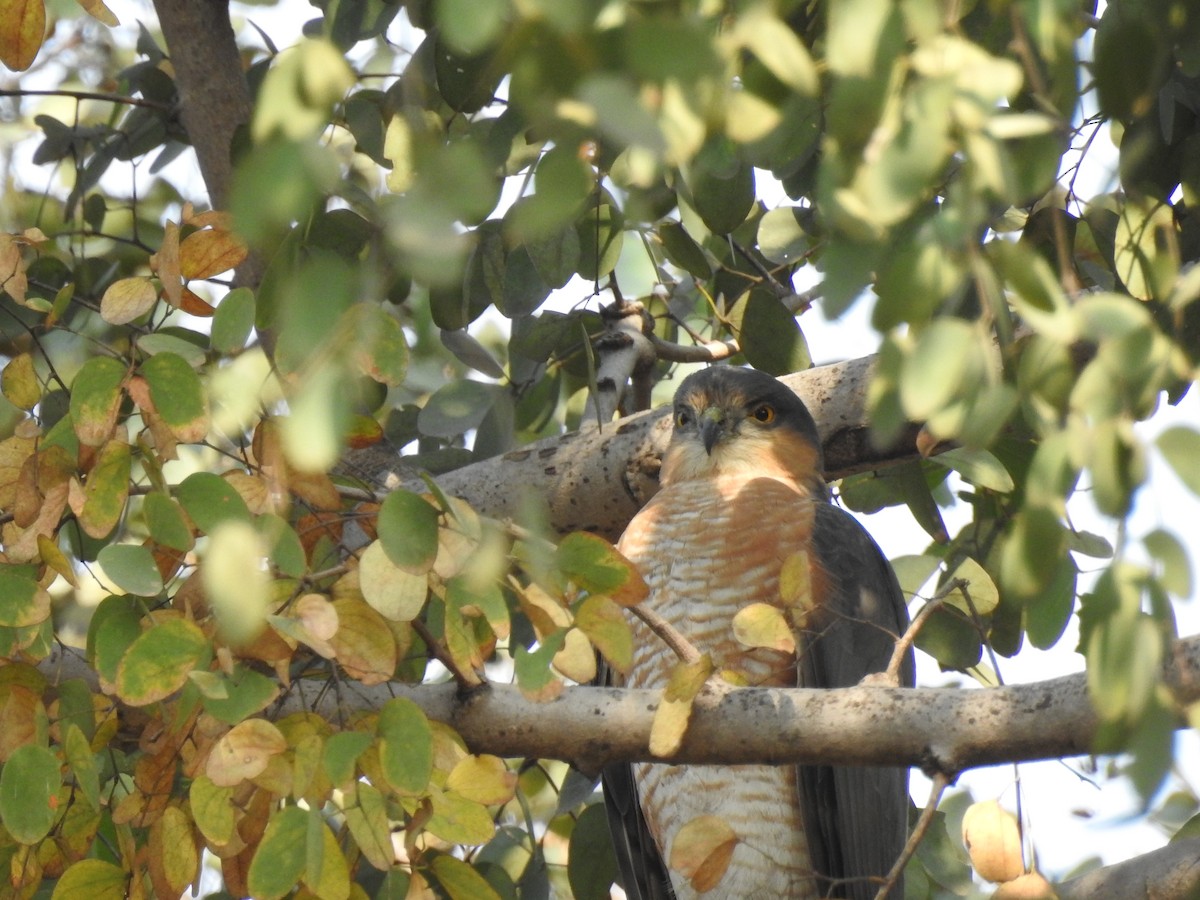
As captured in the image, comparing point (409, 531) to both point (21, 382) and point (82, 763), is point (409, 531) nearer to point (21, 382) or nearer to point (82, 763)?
point (82, 763)

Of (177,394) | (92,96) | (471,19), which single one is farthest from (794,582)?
(92,96)

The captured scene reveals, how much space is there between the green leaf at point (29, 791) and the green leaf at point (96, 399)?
48 cm

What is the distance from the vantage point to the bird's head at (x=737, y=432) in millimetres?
3887

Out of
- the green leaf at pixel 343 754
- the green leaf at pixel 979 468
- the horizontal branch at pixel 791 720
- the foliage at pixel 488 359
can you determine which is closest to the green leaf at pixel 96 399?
the foliage at pixel 488 359

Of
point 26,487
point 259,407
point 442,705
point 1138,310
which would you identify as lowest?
point 442,705

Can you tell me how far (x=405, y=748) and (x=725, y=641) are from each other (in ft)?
5.70

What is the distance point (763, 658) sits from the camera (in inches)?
132

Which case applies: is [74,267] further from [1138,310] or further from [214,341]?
[1138,310]

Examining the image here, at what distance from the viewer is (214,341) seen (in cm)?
208

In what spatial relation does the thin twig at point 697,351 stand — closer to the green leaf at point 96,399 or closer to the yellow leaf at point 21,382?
the yellow leaf at point 21,382

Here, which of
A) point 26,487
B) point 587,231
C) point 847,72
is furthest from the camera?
point 587,231

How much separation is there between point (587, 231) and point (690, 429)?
3.09ft

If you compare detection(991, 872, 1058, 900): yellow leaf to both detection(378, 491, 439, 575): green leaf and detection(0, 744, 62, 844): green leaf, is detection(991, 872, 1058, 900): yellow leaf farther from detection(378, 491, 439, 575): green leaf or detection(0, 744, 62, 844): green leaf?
detection(0, 744, 62, 844): green leaf

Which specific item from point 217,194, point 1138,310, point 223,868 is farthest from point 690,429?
point 1138,310
